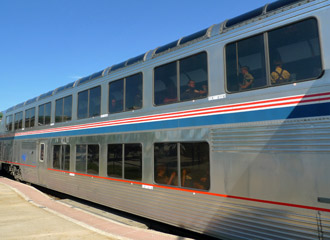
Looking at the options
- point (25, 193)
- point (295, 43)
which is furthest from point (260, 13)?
point (25, 193)

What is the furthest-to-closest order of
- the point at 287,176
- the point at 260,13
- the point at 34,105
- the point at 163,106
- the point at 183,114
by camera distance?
the point at 34,105 < the point at 163,106 < the point at 183,114 < the point at 260,13 < the point at 287,176

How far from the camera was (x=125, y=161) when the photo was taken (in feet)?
22.4

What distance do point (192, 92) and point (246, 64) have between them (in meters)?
1.30

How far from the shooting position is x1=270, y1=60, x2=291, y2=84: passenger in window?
4109mm

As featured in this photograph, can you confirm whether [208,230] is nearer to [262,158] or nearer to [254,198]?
[254,198]

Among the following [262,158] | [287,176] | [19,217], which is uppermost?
[262,158]

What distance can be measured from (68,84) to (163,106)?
5.75m

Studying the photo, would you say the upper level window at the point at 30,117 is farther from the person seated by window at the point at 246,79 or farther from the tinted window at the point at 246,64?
the person seated by window at the point at 246,79

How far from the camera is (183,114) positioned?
5523 mm

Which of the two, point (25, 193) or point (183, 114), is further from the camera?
point (25, 193)

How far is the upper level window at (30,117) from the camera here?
12549 mm

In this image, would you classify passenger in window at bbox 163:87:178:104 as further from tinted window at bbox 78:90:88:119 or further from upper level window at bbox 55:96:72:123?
upper level window at bbox 55:96:72:123

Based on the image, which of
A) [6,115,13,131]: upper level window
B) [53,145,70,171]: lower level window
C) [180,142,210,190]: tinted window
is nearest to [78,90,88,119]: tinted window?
[53,145,70,171]: lower level window

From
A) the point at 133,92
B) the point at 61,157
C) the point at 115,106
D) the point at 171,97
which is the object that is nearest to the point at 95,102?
the point at 115,106
